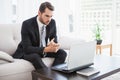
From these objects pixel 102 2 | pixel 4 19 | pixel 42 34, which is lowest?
pixel 42 34

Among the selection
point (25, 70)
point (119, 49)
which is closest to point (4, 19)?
point (25, 70)

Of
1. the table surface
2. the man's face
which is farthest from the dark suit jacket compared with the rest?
the table surface

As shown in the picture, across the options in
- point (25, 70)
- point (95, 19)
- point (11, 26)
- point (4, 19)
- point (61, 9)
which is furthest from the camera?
point (95, 19)

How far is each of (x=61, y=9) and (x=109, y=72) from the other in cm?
266

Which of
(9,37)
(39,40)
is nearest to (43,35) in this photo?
(39,40)

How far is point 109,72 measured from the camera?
69.6 inches

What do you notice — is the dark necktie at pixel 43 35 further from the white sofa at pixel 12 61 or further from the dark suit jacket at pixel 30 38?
the white sofa at pixel 12 61

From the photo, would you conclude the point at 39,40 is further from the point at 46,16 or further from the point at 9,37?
the point at 9,37

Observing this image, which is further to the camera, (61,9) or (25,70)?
(61,9)

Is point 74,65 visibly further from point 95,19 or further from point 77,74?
point 95,19

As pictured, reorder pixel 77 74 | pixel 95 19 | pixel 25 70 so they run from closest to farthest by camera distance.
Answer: pixel 77 74, pixel 25 70, pixel 95 19

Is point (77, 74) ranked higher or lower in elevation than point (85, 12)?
lower

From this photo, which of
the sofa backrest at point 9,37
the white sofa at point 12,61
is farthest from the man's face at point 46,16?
the sofa backrest at point 9,37

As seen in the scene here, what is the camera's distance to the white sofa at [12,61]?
76.6 inches
